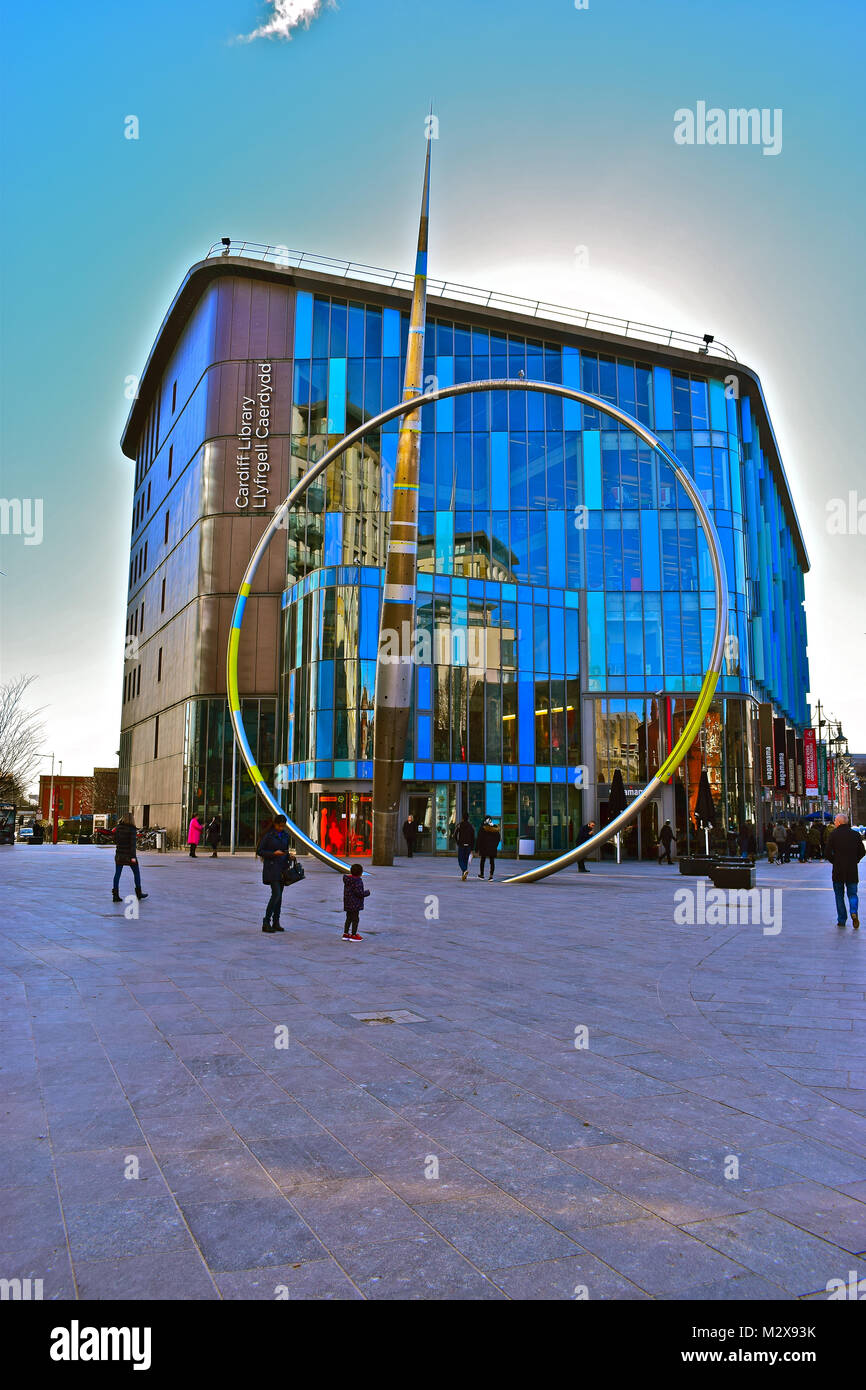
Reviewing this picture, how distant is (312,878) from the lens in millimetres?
27922

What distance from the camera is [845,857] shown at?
15938mm

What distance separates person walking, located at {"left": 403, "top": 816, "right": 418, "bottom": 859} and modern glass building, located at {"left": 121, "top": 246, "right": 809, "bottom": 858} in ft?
10.6

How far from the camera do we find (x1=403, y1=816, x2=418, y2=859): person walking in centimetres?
3991

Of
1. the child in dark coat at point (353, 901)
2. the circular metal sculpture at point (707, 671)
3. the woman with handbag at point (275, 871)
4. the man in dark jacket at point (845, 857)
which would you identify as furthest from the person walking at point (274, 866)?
the man in dark jacket at point (845, 857)

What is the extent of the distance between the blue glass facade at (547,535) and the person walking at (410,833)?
439 centimetres

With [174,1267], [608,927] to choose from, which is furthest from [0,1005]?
[608,927]

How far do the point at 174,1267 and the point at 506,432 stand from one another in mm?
46710

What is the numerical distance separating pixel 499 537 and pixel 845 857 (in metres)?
33.5

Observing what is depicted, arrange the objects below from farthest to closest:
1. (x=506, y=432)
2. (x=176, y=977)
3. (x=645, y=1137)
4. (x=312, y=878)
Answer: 1. (x=506, y=432)
2. (x=312, y=878)
3. (x=176, y=977)
4. (x=645, y=1137)

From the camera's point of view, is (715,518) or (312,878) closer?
(312,878)

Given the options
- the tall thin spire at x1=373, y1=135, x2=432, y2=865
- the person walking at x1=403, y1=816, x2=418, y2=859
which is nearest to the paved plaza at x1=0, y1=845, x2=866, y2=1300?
the tall thin spire at x1=373, y1=135, x2=432, y2=865

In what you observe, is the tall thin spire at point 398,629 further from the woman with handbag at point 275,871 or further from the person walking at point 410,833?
the woman with handbag at point 275,871

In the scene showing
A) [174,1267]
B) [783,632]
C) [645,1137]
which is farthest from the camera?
[783,632]

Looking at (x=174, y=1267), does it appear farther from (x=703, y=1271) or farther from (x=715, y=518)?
(x=715, y=518)
